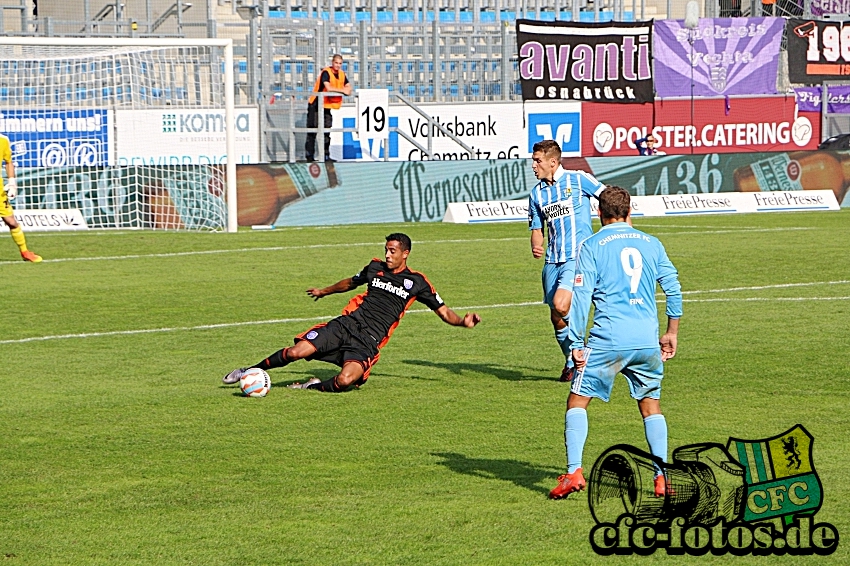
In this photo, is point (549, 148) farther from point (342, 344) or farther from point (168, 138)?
point (168, 138)

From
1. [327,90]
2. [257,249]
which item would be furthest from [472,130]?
[257,249]

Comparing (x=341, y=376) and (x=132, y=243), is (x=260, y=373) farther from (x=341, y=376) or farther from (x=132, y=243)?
(x=132, y=243)

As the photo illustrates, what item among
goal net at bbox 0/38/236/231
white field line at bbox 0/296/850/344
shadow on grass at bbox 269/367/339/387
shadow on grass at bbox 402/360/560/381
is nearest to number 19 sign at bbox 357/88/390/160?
goal net at bbox 0/38/236/231

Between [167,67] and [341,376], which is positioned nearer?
[341,376]

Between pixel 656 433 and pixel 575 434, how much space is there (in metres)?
0.45

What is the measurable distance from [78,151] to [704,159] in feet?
43.7

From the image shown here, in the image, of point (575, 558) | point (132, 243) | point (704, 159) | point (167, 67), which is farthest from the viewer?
point (704, 159)

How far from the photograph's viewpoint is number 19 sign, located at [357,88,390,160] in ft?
95.7

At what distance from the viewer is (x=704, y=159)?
29703 mm

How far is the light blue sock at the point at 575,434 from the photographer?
7184 mm

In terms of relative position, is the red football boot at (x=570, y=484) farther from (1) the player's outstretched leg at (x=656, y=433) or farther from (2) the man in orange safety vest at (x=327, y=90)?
(2) the man in orange safety vest at (x=327, y=90)

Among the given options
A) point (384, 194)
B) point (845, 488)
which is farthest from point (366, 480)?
point (384, 194)

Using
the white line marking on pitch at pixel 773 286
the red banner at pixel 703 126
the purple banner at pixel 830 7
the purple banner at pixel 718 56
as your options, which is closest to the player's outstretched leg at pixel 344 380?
the white line marking on pitch at pixel 773 286

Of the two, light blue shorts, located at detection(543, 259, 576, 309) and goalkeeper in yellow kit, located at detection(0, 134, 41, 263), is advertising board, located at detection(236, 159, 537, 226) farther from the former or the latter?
light blue shorts, located at detection(543, 259, 576, 309)
